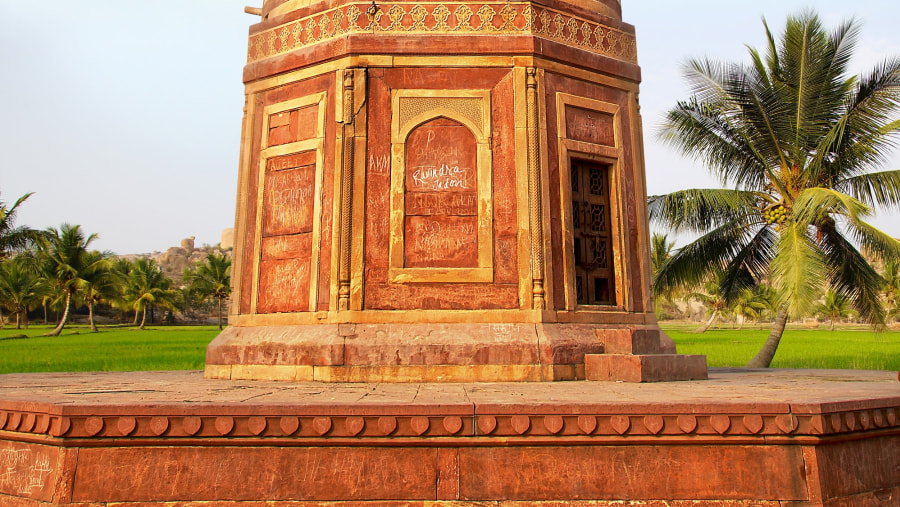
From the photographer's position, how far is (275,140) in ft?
31.4

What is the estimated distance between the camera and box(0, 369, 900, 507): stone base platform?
4605 mm

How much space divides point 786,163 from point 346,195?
1258cm

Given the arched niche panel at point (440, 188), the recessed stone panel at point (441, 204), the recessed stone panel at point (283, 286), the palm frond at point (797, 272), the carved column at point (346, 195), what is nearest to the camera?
the carved column at point (346, 195)

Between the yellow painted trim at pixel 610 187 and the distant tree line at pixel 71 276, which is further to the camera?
the distant tree line at pixel 71 276

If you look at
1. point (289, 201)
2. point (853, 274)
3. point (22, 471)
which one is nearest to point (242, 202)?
point (289, 201)

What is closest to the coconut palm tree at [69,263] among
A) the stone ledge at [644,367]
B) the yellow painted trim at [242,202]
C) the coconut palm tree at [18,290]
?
the coconut palm tree at [18,290]

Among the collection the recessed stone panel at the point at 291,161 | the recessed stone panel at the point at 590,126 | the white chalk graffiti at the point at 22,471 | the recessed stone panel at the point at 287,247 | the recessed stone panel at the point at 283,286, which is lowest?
the white chalk graffiti at the point at 22,471

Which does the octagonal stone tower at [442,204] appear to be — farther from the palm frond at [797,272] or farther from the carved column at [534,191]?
the palm frond at [797,272]

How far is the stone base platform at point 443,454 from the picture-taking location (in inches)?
181

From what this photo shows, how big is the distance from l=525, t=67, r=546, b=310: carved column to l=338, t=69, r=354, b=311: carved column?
89.0 inches

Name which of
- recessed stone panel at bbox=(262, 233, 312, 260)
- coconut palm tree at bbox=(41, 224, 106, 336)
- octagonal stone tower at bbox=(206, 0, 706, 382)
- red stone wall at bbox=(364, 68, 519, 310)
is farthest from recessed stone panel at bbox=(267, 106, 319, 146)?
coconut palm tree at bbox=(41, 224, 106, 336)

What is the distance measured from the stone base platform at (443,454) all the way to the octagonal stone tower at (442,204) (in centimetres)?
287

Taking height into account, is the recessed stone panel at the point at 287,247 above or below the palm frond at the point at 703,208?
below

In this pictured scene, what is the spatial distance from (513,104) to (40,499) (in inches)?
259
